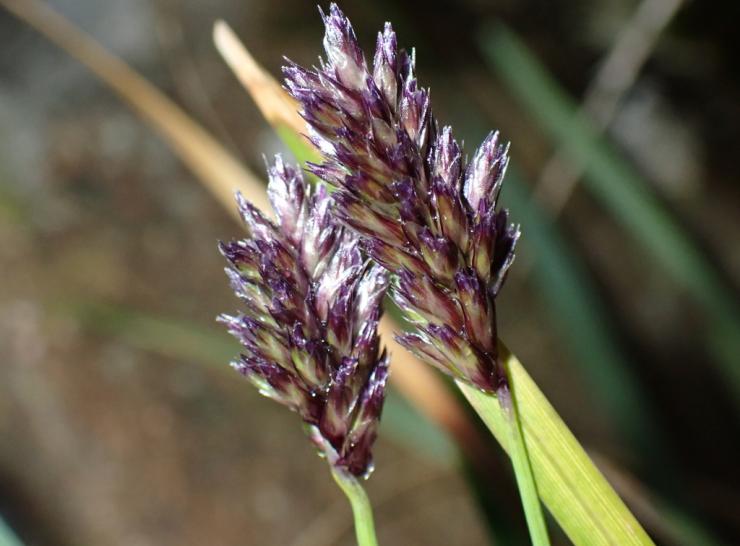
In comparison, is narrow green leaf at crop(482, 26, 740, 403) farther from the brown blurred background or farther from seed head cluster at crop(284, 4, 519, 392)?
seed head cluster at crop(284, 4, 519, 392)

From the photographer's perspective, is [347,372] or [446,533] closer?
[347,372]

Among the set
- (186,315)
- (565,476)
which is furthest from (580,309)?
(186,315)

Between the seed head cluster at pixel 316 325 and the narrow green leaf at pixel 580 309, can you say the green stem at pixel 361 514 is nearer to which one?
the seed head cluster at pixel 316 325

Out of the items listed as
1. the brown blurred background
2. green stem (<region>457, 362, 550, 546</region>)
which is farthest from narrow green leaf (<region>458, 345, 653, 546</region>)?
the brown blurred background

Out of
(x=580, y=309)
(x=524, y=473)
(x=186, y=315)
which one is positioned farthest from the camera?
(x=186, y=315)

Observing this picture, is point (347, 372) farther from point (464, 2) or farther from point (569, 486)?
point (464, 2)

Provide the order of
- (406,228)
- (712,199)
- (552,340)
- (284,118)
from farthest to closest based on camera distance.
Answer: (712,199) < (552,340) < (284,118) < (406,228)

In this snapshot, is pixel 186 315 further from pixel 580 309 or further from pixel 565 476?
pixel 565 476

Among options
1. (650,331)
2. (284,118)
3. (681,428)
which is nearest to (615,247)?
(650,331)
